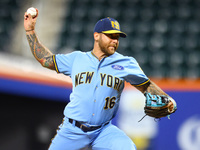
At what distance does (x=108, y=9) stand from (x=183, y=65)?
9.05 feet

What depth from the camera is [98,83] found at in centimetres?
324

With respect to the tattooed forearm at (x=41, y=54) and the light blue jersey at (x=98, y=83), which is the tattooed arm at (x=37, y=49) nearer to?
the tattooed forearm at (x=41, y=54)

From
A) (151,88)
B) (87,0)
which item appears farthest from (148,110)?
(87,0)

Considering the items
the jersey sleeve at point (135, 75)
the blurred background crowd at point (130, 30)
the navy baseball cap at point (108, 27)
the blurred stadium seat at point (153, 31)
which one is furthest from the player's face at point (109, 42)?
the blurred stadium seat at point (153, 31)

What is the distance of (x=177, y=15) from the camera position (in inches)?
372

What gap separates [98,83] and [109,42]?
0.42 metres

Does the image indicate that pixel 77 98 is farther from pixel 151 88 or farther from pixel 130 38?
pixel 130 38

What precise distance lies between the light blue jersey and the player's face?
87 millimetres

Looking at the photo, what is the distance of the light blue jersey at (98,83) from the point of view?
10.6 ft

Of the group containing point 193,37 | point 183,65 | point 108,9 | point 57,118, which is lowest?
point 57,118

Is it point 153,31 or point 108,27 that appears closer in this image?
point 108,27

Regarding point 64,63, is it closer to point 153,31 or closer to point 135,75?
point 135,75

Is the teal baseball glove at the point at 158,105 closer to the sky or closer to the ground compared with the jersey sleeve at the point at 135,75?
closer to the ground

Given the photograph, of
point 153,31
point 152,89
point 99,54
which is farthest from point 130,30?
point 152,89
